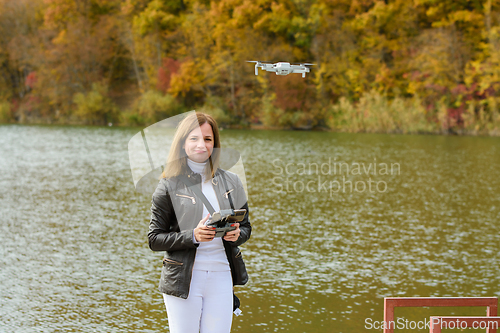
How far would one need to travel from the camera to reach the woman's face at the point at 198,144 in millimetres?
3012

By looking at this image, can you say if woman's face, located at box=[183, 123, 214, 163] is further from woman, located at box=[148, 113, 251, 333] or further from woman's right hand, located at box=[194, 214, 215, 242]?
woman's right hand, located at box=[194, 214, 215, 242]

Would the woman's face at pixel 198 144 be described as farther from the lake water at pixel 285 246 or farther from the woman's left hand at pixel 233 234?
the lake water at pixel 285 246

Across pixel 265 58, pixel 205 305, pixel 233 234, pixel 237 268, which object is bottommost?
pixel 205 305

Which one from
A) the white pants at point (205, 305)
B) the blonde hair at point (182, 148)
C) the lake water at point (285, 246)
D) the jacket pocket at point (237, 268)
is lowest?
the lake water at point (285, 246)

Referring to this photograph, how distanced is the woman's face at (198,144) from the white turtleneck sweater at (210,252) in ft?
0.15

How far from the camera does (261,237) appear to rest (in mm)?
10625

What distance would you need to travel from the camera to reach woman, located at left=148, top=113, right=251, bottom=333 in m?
2.99

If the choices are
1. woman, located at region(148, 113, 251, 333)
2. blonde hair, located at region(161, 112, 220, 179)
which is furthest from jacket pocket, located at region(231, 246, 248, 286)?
blonde hair, located at region(161, 112, 220, 179)

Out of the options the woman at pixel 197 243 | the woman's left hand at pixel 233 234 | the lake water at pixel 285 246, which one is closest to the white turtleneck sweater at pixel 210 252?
the woman at pixel 197 243

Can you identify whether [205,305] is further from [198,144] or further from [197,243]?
[198,144]

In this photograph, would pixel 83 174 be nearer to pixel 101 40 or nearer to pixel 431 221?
pixel 431 221

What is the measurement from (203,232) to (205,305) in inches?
19.3

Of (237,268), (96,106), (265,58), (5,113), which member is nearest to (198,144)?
(237,268)

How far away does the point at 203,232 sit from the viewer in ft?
9.14
